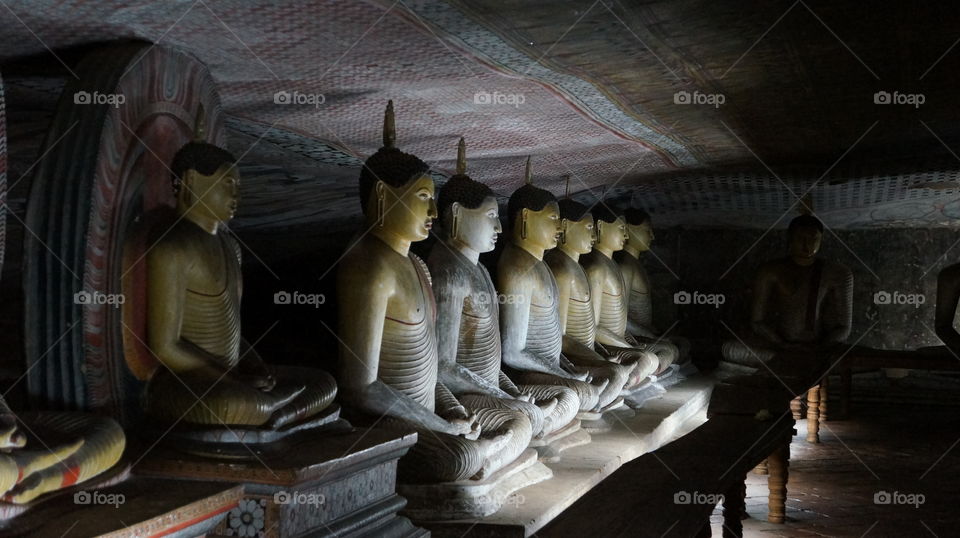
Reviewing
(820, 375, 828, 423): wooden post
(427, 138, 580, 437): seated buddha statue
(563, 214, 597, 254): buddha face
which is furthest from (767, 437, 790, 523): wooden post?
(820, 375, 828, 423): wooden post

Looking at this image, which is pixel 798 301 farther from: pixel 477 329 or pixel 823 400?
pixel 477 329

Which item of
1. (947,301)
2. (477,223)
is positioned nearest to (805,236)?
(947,301)

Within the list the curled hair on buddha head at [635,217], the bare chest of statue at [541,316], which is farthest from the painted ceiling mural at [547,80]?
the curled hair on buddha head at [635,217]

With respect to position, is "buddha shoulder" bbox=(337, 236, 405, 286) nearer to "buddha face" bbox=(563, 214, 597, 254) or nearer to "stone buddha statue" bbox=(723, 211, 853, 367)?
"buddha face" bbox=(563, 214, 597, 254)

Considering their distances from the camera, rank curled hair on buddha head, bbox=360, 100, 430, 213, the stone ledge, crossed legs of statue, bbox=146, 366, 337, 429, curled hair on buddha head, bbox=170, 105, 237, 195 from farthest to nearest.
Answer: curled hair on buddha head, bbox=360, 100, 430, 213, the stone ledge, curled hair on buddha head, bbox=170, 105, 237, 195, crossed legs of statue, bbox=146, 366, 337, 429

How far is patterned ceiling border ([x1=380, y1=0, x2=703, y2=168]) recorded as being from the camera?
361 centimetres

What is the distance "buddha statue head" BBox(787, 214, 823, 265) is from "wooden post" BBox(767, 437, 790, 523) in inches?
144

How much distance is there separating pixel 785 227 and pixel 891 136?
4133 millimetres

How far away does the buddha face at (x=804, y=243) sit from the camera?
895cm

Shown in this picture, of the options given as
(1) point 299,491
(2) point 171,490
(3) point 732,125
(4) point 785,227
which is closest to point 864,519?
(3) point 732,125

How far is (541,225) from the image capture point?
246 inches

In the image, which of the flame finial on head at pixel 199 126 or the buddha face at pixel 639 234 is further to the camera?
the buddha face at pixel 639 234

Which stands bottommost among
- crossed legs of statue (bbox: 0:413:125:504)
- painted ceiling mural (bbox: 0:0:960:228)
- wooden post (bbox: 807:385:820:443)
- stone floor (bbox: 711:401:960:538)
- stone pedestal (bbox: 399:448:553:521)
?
stone floor (bbox: 711:401:960:538)

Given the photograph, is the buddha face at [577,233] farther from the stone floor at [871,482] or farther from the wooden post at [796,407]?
the wooden post at [796,407]
